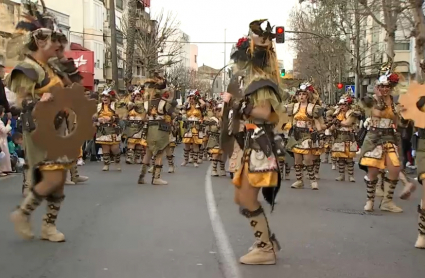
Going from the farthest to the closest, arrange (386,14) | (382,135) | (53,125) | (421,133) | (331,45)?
(331,45) → (386,14) → (382,135) → (421,133) → (53,125)

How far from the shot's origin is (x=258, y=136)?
265 inches

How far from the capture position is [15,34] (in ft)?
25.0

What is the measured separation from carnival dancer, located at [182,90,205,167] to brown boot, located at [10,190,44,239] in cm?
1314

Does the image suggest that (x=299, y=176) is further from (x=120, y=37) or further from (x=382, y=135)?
(x=120, y=37)

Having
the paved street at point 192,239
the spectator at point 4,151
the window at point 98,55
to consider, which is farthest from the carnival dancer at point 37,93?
the window at point 98,55

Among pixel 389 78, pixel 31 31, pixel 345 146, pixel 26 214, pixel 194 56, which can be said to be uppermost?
pixel 194 56

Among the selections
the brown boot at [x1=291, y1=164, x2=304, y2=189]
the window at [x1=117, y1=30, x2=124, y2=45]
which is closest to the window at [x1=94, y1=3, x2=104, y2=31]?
the window at [x1=117, y1=30, x2=124, y2=45]

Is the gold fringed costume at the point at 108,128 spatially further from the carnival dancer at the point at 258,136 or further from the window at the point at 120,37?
the window at the point at 120,37

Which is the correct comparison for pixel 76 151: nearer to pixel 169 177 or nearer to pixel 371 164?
pixel 371 164

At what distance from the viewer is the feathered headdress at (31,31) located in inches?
292

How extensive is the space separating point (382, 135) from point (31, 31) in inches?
223

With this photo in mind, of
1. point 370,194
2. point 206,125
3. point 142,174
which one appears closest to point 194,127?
point 206,125

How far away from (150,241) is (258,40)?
271cm

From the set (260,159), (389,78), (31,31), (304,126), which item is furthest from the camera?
(304,126)
